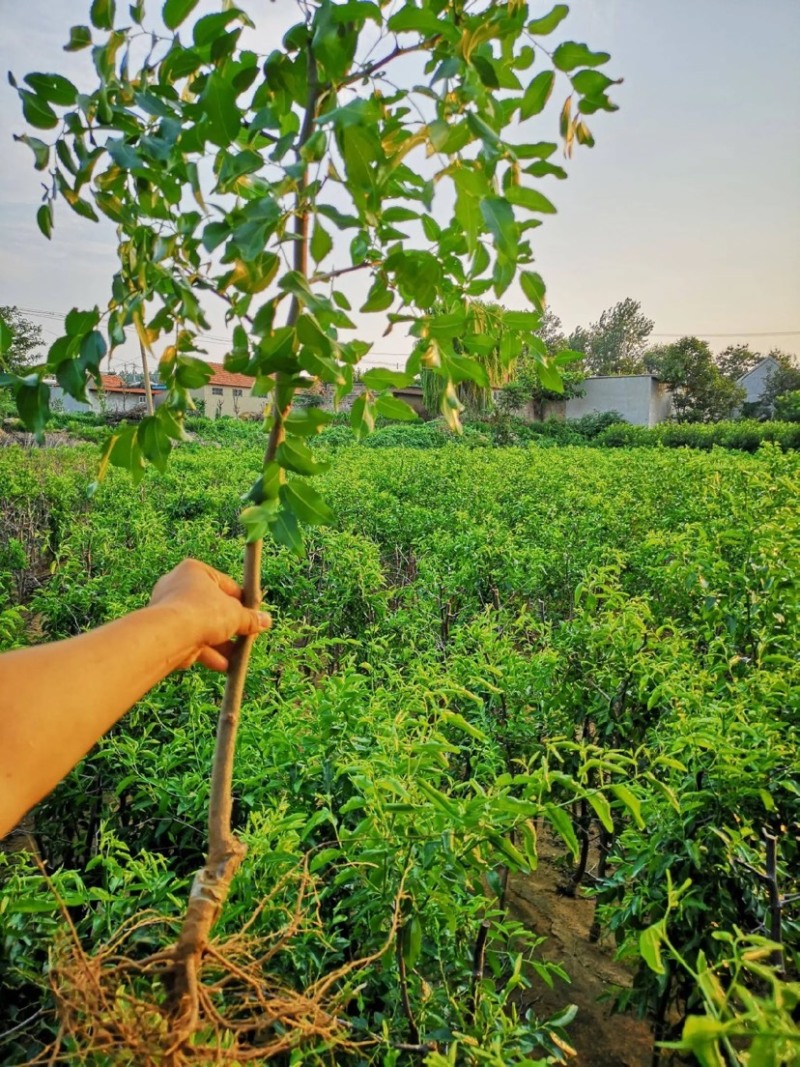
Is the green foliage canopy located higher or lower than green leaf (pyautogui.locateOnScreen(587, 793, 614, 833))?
higher

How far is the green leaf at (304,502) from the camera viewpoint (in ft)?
2.94

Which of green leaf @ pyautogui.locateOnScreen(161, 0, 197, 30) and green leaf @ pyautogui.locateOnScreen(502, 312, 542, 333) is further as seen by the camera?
green leaf @ pyautogui.locateOnScreen(502, 312, 542, 333)

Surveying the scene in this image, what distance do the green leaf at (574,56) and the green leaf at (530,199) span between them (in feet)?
0.66

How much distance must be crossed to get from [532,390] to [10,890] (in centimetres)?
3459

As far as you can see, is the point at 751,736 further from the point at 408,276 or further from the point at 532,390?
the point at 532,390

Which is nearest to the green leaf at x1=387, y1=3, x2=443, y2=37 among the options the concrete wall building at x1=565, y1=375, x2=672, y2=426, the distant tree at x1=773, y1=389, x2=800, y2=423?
the distant tree at x1=773, y1=389, x2=800, y2=423

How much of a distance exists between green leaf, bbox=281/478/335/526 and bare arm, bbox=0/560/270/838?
26 centimetres

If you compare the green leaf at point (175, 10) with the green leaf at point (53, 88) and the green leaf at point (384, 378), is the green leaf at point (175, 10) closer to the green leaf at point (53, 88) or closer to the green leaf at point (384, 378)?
the green leaf at point (53, 88)

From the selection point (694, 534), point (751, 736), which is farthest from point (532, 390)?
point (751, 736)

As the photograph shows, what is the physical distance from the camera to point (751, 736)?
1810 mm

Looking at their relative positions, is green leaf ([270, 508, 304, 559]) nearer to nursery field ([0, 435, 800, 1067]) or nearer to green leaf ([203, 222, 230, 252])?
green leaf ([203, 222, 230, 252])

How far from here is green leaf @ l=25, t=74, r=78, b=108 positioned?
0.93 m

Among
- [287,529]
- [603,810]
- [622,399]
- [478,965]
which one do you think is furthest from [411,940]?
[622,399]

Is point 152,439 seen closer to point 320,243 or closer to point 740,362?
point 320,243
